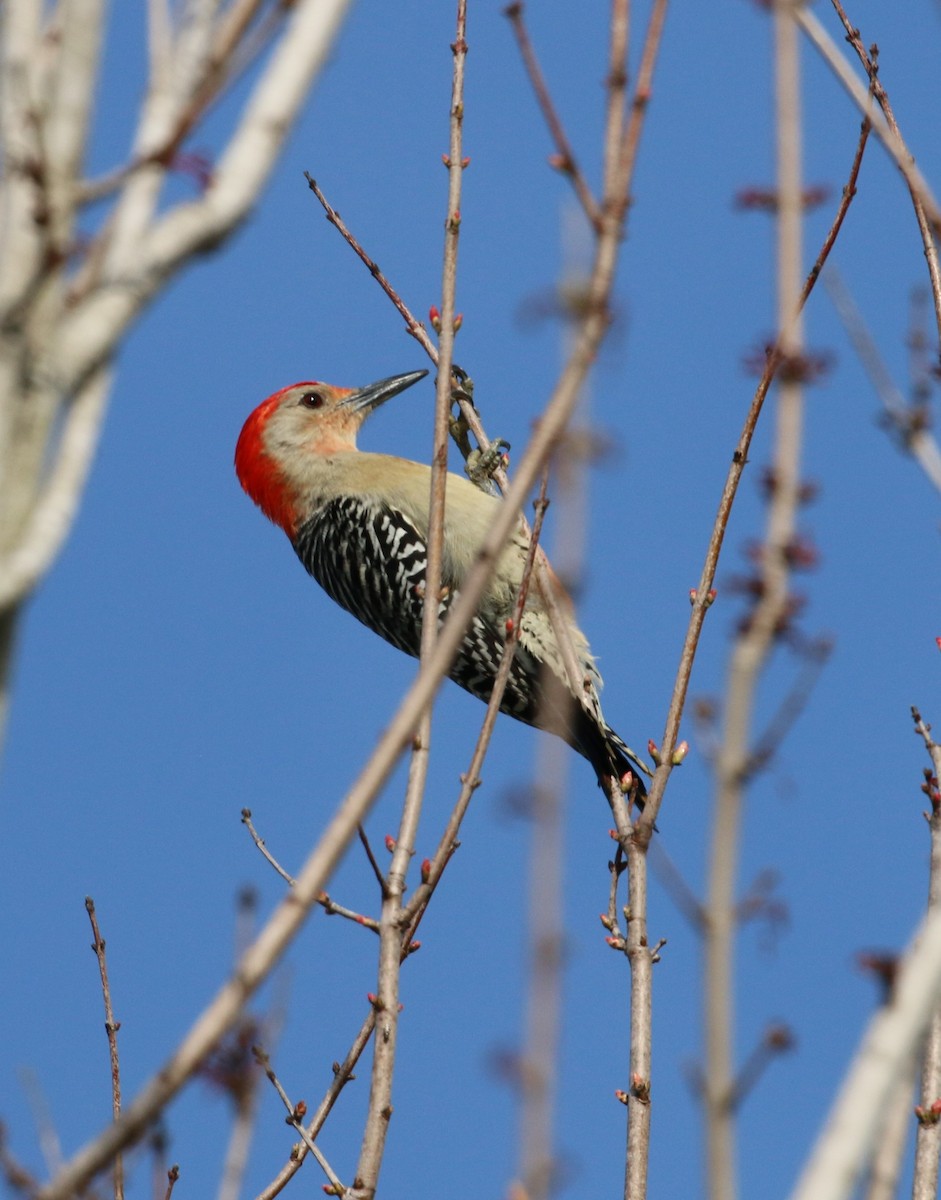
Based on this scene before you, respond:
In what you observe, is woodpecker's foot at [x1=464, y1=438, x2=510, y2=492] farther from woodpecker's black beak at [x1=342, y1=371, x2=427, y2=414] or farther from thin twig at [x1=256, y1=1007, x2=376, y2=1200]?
thin twig at [x1=256, y1=1007, x2=376, y2=1200]

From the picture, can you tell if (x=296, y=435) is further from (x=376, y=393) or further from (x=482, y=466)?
(x=482, y=466)

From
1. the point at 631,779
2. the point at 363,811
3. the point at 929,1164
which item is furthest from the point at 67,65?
the point at 631,779

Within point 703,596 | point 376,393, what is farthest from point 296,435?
point 703,596

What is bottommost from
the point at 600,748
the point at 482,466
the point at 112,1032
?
the point at 112,1032

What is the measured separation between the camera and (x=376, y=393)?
912 cm

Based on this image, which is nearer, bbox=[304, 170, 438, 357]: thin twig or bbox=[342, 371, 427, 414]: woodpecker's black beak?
bbox=[304, 170, 438, 357]: thin twig

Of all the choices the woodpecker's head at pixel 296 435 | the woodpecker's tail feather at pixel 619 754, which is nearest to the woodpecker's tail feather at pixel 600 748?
the woodpecker's tail feather at pixel 619 754

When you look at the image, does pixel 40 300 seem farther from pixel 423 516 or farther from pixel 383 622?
pixel 383 622

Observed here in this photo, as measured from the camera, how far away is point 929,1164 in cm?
358

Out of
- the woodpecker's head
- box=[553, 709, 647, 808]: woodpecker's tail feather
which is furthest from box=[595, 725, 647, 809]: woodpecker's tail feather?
the woodpecker's head

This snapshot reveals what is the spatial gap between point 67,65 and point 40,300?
30 cm

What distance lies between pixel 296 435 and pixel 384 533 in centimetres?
139

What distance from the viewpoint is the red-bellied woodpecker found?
291 inches

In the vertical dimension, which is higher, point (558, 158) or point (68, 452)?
→ point (558, 158)
